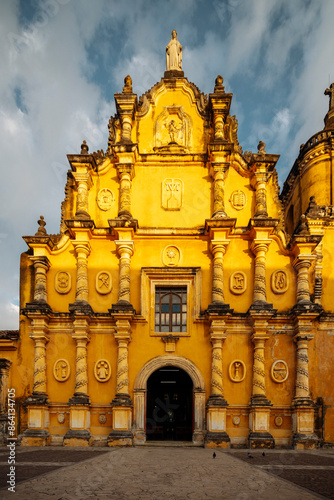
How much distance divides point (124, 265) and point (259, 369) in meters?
6.18

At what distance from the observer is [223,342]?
57.5ft

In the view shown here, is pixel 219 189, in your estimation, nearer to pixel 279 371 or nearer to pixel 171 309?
pixel 171 309

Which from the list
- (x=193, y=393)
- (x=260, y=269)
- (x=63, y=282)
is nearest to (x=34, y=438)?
(x=63, y=282)

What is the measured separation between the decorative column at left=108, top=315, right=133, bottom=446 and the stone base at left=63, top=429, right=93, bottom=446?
0.79 meters

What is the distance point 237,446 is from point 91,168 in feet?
38.5

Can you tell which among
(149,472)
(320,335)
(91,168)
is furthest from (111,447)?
(91,168)

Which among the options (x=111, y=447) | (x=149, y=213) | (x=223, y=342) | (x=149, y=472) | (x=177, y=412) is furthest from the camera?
(x=177, y=412)

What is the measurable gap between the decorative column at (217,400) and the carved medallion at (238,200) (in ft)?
15.5

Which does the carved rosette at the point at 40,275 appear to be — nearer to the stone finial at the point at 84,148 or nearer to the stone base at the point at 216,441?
the stone finial at the point at 84,148

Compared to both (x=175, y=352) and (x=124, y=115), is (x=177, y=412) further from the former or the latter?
(x=124, y=115)

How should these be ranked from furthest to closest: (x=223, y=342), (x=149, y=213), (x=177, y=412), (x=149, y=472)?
(x=177, y=412) → (x=149, y=213) → (x=223, y=342) → (x=149, y=472)

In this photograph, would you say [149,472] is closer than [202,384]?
Yes

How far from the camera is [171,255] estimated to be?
18.7 metres

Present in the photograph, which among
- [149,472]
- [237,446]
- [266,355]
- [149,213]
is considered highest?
[149,213]
